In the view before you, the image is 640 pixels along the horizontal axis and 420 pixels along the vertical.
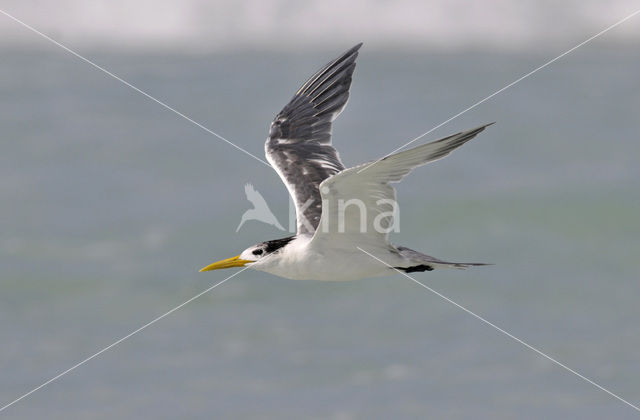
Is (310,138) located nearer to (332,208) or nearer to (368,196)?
(332,208)

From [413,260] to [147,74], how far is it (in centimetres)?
2252

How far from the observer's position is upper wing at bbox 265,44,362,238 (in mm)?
10445

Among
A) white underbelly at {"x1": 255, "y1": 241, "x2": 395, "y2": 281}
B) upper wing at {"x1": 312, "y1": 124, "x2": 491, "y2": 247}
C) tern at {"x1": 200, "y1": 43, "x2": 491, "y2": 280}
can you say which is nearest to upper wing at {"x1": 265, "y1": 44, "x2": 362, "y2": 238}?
tern at {"x1": 200, "y1": 43, "x2": 491, "y2": 280}

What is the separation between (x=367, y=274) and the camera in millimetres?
9477

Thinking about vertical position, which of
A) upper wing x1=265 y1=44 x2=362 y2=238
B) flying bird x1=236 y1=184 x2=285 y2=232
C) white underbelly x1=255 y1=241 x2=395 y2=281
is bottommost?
white underbelly x1=255 y1=241 x2=395 y2=281

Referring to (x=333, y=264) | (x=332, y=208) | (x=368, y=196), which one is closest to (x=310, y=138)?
(x=333, y=264)

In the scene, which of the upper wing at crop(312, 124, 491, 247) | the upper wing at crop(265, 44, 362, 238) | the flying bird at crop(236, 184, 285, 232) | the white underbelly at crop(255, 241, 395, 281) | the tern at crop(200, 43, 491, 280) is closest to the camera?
the upper wing at crop(312, 124, 491, 247)

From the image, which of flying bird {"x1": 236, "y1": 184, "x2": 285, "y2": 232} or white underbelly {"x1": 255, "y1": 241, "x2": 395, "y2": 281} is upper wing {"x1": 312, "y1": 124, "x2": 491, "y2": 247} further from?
flying bird {"x1": 236, "y1": 184, "x2": 285, "y2": 232}

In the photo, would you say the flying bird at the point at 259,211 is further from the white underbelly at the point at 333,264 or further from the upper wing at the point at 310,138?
the white underbelly at the point at 333,264

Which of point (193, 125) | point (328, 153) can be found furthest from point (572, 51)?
point (328, 153)

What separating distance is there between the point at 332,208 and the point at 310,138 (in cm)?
263

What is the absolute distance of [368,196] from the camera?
28.7 feet

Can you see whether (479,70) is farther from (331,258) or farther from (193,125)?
(331,258)

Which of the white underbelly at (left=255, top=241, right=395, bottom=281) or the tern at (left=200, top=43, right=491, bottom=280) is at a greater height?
the tern at (left=200, top=43, right=491, bottom=280)
